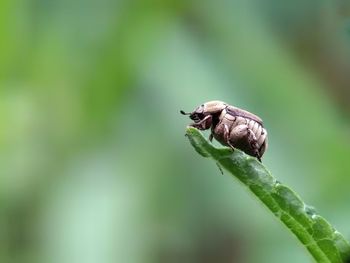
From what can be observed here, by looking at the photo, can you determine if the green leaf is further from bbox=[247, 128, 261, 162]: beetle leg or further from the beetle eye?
the beetle eye

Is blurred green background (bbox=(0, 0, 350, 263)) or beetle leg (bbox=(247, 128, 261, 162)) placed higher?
blurred green background (bbox=(0, 0, 350, 263))

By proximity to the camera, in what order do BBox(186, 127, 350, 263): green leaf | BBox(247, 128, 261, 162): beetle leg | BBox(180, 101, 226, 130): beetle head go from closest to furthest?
BBox(186, 127, 350, 263): green leaf
BBox(247, 128, 261, 162): beetle leg
BBox(180, 101, 226, 130): beetle head

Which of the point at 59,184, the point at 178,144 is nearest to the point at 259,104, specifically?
the point at 178,144

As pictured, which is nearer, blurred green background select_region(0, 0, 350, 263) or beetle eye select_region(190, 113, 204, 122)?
beetle eye select_region(190, 113, 204, 122)

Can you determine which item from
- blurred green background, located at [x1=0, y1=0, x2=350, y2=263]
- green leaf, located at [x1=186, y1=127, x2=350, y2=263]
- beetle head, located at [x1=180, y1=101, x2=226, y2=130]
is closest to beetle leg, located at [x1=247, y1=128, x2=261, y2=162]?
beetle head, located at [x1=180, y1=101, x2=226, y2=130]

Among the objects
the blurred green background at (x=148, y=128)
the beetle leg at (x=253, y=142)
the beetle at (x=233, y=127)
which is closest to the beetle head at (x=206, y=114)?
the beetle at (x=233, y=127)

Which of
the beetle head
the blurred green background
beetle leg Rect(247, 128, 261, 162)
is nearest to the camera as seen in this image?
beetle leg Rect(247, 128, 261, 162)
